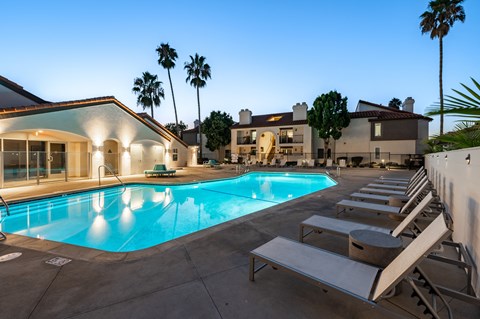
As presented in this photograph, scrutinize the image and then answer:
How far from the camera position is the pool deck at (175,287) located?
7.50 feet

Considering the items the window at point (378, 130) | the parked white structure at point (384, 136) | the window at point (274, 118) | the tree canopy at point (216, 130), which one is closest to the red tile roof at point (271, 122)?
the window at point (274, 118)

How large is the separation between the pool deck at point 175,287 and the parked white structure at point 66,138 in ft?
33.9

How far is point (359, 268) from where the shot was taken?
2.43 m

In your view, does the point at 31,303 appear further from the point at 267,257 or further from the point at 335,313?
the point at 335,313

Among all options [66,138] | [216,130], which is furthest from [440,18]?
[66,138]

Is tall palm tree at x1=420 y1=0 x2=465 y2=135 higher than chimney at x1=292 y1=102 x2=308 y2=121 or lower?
higher

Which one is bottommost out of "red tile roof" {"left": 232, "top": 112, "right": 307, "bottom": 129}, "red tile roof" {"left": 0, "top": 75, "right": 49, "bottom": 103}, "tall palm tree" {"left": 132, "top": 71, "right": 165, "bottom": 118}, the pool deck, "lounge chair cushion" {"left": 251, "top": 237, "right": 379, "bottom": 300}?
the pool deck

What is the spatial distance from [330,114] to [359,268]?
24.3m

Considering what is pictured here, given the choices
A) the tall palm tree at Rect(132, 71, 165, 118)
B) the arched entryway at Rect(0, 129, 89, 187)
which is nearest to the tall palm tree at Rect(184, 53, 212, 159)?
the tall palm tree at Rect(132, 71, 165, 118)

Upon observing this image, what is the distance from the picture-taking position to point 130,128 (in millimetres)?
17609

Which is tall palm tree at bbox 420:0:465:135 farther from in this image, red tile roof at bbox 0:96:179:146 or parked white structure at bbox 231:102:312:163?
red tile roof at bbox 0:96:179:146

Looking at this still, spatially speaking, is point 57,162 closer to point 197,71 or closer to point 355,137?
point 197,71

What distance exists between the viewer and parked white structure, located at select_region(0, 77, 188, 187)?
11.5 metres

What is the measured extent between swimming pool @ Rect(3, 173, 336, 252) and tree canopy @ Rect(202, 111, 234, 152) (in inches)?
857
